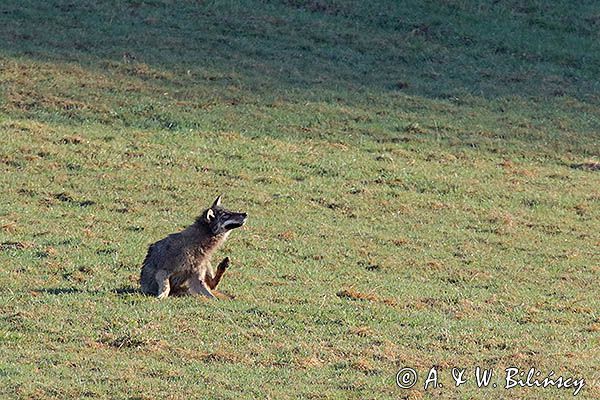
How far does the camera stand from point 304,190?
22.8 m

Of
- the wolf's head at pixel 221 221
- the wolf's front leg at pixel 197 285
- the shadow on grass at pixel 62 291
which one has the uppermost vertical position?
the wolf's head at pixel 221 221

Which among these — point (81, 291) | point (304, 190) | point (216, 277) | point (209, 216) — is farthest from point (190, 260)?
point (304, 190)

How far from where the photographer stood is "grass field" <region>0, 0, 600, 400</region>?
41.3ft

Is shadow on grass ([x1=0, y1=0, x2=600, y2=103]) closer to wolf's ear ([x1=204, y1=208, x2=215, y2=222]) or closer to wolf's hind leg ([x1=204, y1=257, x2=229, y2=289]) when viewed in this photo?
wolf's ear ([x1=204, y1=208, x2=215, y2=222])

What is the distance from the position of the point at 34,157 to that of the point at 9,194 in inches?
89.1

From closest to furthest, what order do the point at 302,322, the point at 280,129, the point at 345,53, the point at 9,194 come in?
1. the point at 302,322
2. the point at 9,194
3. the point at 280,129
4. the point at 345,53

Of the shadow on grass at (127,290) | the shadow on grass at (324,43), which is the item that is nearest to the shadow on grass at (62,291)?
the shadow on grass at (127,290)

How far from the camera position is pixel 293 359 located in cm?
1238

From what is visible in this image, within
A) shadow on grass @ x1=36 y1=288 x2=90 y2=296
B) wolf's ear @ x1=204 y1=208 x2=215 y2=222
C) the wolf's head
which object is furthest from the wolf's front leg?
shadow on grass @ x1=36 y1=288 x2=90 y2=296

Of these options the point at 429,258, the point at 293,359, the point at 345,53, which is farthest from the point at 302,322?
the point at 345,53

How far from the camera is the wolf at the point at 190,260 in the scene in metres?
14.7

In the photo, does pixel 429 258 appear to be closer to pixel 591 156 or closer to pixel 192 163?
pixel 192 163

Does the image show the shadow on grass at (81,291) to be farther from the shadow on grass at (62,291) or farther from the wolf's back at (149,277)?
the wolf's back at (149,277)

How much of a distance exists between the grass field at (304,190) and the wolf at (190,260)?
18.7 inches
